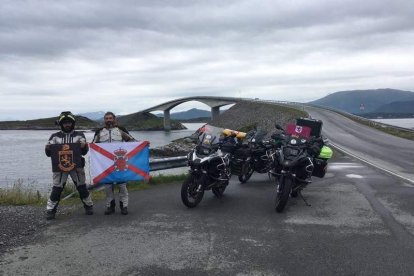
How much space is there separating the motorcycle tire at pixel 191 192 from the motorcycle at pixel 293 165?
1.47m

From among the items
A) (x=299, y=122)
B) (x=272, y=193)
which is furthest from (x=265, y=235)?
(x=299, y=122)

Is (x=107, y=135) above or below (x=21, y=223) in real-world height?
above

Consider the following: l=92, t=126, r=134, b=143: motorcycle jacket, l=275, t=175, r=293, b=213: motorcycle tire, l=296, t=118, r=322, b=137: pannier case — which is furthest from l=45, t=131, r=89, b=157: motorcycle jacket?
l=296, t=118, r=322, b=137: pannier case

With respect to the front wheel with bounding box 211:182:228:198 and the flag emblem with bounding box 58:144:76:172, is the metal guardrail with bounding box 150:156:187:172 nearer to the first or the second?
the front wheel with bounding box 211:182:228:198

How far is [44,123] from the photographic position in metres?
154

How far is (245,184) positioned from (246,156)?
0.74 m

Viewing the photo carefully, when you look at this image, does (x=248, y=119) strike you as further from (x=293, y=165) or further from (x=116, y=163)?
(x=116, y=163)

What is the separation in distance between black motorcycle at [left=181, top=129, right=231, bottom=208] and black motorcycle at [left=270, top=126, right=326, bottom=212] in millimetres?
1097

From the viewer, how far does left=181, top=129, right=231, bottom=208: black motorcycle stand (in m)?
8.37

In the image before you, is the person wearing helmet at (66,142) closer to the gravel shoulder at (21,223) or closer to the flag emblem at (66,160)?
the flag emblem at (66,160)

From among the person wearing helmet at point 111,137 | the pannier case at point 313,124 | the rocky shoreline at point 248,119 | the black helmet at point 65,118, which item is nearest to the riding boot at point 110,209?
the person wearing helmet at point 111,137

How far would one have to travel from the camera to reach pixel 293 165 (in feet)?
27.2

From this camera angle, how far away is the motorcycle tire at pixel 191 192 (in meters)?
8.30

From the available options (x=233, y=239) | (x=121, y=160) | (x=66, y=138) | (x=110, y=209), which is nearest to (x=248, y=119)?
(x=121, y=160)
